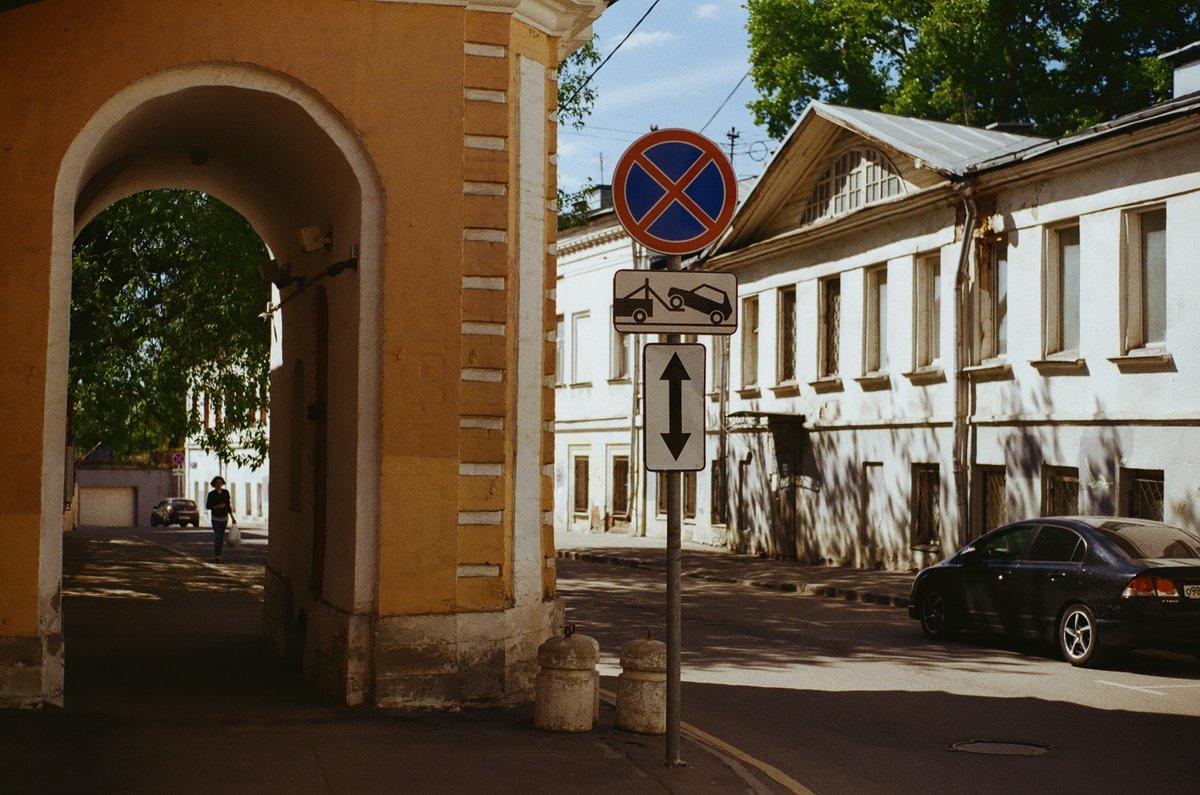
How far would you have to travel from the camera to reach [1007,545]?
17.1 metres

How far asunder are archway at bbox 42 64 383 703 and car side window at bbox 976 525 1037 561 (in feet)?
24.9

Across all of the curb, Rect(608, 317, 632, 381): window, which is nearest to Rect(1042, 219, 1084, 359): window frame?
the curb

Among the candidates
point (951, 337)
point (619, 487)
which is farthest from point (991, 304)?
point (619, 487)

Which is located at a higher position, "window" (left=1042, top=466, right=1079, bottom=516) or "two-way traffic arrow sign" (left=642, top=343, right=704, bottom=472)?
"two-way traffic arrow sign" (left=642, top=343, right=704, bottom=472)

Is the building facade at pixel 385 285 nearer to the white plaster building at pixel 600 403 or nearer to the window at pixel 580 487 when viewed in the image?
the white plaster building at pixel 600 403

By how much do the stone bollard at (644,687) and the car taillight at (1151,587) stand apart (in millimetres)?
6549

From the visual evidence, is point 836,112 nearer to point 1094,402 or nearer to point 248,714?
point 1094,402

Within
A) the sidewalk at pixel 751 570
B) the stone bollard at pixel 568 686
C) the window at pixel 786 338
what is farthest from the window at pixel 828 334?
the stone bollard at pixel 568 686

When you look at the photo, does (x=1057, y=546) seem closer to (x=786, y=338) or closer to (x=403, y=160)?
(x=403, y=160)

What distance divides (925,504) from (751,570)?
11.9ft

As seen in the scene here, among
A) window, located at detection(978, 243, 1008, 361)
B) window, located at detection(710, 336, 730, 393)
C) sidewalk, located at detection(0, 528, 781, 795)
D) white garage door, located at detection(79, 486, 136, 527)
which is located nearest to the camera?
sidewalk, located at detection(0, 528, 781, 795)

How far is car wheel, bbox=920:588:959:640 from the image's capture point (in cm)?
1759

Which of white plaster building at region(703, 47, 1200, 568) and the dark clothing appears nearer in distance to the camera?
white plaster building at region(703, 47, 1200, 568)

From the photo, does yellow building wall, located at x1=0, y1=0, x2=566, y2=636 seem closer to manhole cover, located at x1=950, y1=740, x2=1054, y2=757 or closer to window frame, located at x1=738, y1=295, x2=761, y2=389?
manhole cover, located at x1=950, y1=740, x2=1054, y2=757
